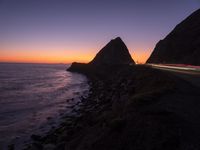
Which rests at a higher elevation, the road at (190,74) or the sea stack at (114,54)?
the sea stack at (114,54)

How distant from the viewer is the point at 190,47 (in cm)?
6688

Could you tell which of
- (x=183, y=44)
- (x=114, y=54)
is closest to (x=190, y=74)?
(x=183, y=44)

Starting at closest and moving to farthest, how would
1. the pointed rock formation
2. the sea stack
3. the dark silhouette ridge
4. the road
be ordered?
the road → the dark silhouette ridge → the sea stack → the pointed rock formation

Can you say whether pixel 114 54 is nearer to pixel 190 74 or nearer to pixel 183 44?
pixel 183 44

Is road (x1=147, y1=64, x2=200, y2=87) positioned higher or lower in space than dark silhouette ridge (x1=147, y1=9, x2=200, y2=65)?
lower

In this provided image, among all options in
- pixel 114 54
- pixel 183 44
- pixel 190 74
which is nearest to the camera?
pixel 190 74

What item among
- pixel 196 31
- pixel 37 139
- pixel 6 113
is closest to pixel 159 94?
pixel 37 139

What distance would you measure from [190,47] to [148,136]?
6654cm

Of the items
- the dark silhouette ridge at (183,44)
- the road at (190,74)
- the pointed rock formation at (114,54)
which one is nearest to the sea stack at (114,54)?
the pointed rock formation at (114,54)

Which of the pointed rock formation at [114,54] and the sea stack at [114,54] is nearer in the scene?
the sea stack at [114,54]

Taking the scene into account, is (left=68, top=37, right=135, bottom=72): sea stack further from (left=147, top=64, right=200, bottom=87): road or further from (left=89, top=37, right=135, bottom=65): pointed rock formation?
(left=147, top=64, right=200, bottom=87): road

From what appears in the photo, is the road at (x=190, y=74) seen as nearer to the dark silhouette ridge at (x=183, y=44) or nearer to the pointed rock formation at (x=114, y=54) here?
the dark silhouette ridge at (x=183, y=44)

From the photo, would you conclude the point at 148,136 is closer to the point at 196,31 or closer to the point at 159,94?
the point at 159,94

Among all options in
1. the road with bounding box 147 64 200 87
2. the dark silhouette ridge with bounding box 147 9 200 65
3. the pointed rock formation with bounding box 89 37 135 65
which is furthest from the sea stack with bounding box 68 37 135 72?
the road with bounding box 147 64 200 87
